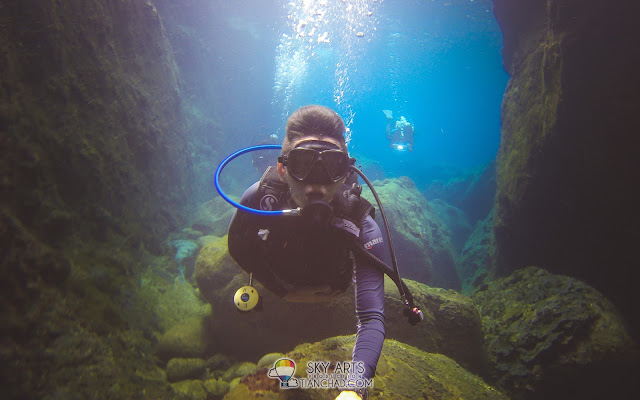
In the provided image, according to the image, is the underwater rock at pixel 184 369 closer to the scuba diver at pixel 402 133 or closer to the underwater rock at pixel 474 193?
the underwater rock at pixel 474 193

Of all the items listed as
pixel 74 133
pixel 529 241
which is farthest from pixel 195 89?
pixel 529 241

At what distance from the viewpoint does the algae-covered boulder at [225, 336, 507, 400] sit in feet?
6.79

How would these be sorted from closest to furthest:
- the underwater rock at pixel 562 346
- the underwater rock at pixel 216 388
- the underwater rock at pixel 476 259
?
1. the underwater rock at pixel 562 346
2. the underwater rock at pixel 216 388
3. the underwater rock at pixel 476 259

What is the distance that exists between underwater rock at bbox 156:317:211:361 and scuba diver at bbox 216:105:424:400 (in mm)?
2619

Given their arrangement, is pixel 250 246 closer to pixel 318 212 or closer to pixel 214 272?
pixel 318 212

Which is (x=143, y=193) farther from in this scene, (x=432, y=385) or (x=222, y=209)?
(x=432, y=385)

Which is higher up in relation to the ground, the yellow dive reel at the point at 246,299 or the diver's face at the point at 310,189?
the diver's face at the point at 310,189

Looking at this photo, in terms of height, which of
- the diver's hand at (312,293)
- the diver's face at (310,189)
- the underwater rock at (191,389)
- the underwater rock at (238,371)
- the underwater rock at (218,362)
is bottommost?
the underwater rock at (191,389)

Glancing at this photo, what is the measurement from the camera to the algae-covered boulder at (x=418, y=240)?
9.20m

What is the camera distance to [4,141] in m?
2.82

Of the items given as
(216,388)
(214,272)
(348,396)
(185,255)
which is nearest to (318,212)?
(348,396)

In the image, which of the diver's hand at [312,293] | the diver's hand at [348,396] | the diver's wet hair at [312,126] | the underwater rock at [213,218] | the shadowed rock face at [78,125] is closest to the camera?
the diver's hand at [348,396]

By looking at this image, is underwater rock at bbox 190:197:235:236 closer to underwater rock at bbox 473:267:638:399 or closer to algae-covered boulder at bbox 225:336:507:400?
algae-covered boulder at bbox 225:336:507:400
